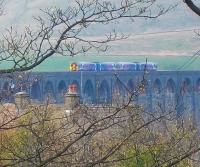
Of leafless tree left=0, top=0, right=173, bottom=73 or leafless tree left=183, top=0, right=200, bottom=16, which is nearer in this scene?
leafless tree left=183, top=0, right=200, bottom=16

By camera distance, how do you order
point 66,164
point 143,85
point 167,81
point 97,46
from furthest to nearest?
point 167,81
point 97,46
point 66,164
point 143,85

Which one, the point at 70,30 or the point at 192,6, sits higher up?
the point at 192,6

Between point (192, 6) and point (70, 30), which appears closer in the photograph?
point (192, 6)

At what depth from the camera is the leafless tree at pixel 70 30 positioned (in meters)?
4.31

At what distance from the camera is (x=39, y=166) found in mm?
3955

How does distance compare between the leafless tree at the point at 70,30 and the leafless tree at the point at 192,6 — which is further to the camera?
the leafless tree at the point at 70,30

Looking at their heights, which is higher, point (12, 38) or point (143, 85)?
point (12, 38)

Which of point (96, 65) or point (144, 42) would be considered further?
point (144, 42)

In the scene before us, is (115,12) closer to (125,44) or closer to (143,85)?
(143,85)

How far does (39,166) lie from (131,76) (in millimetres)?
51442

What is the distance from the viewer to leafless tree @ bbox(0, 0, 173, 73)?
4309mm

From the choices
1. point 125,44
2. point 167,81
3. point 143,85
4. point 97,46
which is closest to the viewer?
point 143,85

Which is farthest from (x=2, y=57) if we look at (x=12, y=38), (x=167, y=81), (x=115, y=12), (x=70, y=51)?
(x=167, y=81)

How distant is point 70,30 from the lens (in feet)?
14.4
